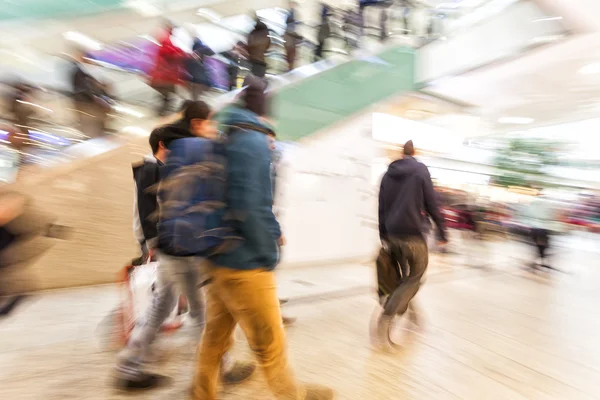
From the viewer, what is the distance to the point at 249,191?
1.59 meters

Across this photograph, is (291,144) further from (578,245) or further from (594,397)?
(578,245)

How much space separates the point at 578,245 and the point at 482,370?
12.6m

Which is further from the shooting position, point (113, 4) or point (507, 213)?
point (507, 213)

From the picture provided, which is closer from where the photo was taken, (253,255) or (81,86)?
(253,255)

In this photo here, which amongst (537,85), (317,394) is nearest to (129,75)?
(317,394)

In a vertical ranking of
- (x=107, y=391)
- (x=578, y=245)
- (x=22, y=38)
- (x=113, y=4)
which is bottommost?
(x=578, y=245)

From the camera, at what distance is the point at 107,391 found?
2338mm

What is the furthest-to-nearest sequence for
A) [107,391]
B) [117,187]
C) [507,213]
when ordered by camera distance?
[507,213] < [117,187] < [107,391]

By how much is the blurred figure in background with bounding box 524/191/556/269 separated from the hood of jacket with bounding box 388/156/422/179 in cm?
452

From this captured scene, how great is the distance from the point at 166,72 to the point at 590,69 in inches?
336

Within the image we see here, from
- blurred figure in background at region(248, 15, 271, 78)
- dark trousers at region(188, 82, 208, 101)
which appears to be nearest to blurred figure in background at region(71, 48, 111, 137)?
dark trousers at region(188, 82, 208, 101)

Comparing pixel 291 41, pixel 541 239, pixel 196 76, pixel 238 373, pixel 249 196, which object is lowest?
pixel 238 373

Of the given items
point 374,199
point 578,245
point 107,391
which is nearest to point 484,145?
point 578,245

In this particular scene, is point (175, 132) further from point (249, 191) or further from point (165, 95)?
point (165, 95)
